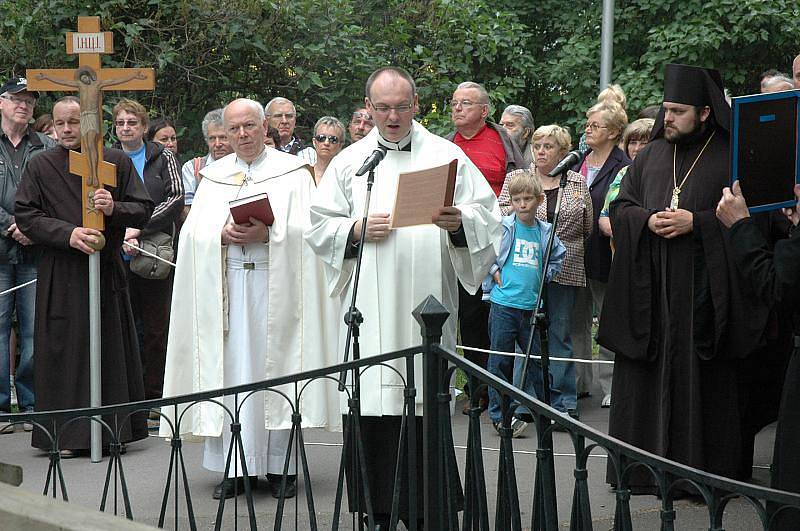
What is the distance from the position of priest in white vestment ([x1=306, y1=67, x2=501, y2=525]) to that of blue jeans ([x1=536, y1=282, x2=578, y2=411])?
95.2 inches

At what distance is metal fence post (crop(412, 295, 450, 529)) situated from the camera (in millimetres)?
4551

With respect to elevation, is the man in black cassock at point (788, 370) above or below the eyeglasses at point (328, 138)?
below

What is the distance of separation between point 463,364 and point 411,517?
0.85 m

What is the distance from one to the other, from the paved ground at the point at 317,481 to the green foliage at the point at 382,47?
5222 millimetres

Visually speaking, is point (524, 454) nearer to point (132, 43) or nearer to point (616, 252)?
point (616, 252)

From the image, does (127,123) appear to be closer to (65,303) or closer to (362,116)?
(65,303)

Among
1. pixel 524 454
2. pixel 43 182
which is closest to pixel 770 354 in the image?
pixel 524 454

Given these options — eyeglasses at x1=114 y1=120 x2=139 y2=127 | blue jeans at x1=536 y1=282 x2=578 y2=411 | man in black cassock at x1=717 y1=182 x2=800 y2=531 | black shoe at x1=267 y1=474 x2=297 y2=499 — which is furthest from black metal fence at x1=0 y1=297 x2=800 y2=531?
eyeglasses at x1=114 y1=120 x2=139 y2=127

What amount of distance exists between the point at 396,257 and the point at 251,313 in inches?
50.6

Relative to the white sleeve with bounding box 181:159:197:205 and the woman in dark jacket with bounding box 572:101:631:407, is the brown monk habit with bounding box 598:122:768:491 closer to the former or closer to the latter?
the woman in dark jacket with bounding box 572:101:631:407

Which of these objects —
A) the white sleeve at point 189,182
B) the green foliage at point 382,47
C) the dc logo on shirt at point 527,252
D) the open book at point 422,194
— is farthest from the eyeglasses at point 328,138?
the open book at point 422,194

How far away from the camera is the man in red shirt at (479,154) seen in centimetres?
927

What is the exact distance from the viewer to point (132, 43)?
12.7 m

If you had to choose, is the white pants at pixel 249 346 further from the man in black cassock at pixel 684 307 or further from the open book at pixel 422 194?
the man in black cassock at pixel 684 307
